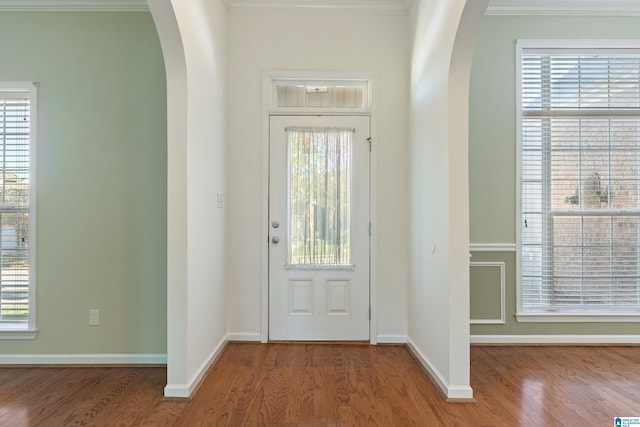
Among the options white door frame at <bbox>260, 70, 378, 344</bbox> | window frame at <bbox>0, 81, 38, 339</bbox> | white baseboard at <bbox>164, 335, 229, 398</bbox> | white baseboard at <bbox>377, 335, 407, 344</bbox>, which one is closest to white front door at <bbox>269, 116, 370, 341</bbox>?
white door frame at <bbox>260, 70, 378, 344</bbox>

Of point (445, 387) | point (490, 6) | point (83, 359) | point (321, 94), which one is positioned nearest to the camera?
point (445, 387)

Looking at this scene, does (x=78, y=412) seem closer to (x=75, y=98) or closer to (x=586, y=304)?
(x=75, y=98)

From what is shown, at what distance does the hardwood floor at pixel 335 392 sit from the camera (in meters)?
2.02

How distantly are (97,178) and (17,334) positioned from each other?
4.60 ft

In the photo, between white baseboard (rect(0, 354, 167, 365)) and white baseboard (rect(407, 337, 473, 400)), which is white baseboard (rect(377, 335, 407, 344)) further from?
white baseboard (rect(0, 354, 167, 365))

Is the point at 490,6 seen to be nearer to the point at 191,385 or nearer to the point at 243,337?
the point at 243,337

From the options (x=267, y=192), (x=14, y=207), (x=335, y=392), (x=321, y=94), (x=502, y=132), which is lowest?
(x=335, y=392)

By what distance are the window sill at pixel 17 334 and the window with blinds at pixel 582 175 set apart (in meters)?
4.23

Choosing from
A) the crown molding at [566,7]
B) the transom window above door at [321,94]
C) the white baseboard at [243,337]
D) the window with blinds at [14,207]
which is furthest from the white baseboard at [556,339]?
the window with blinds at [14,207]

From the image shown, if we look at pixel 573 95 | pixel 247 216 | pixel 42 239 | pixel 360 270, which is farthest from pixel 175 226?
pixel 573 95

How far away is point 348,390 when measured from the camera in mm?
2326

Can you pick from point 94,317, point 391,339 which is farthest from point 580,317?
point 94,317

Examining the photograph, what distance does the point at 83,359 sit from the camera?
2.76 m

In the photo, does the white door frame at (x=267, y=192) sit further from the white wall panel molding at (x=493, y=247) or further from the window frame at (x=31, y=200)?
the window frame at (x=31, y=200)
